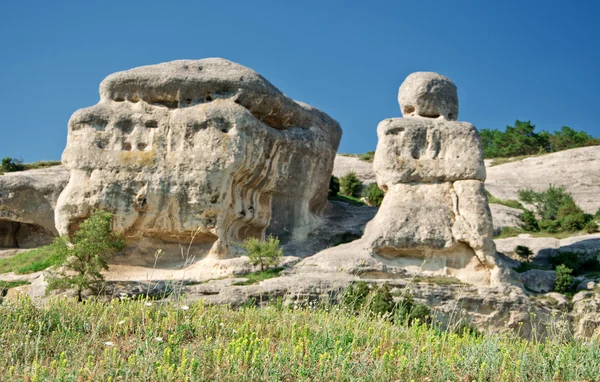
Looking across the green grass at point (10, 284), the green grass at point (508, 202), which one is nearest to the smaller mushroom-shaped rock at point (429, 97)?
the green grass at point (508, 202)

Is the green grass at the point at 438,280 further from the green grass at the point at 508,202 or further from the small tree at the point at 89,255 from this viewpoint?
the green grass at the point at 508,202

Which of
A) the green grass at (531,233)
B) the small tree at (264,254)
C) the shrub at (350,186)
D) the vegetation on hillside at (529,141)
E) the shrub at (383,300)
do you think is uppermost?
the vegetation on hillside at (529,141)

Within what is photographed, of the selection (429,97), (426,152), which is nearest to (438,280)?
(426,152)

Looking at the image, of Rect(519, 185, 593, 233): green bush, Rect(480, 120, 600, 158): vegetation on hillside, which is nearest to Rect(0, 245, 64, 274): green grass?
Rect(519, 185, 593, 233): green bush

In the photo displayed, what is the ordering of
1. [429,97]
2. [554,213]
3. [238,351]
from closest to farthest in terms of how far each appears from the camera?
[238,351] < [429,97] < [554,213]

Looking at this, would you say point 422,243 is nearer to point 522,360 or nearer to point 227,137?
point 227,137

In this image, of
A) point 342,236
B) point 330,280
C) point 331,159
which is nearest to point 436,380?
point 330,280

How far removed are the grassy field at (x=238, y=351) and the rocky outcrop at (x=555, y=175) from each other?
32549 mm

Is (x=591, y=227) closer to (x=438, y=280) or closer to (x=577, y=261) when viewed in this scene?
(x=577, y=261)

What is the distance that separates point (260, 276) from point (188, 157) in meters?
5.17

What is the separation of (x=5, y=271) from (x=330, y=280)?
13.5m

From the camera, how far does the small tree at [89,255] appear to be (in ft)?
61.9

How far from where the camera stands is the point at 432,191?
22.7m

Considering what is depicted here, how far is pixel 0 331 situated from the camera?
927 cm
